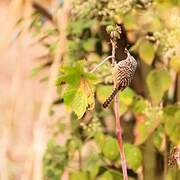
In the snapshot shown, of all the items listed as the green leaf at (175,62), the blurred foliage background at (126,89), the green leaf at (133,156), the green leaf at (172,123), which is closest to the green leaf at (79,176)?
the blurred foliage background at (126,89)

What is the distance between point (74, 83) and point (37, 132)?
10cm

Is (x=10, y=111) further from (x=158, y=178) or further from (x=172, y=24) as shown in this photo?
(x=158, y=178)

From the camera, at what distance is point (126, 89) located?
1.64 m

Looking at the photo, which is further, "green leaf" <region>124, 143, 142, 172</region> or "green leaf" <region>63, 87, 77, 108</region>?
"green leaf" <region>124, 143, 142, 172</region>

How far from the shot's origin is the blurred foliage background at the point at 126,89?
63.6 inches

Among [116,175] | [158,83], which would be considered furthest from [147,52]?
[116,175]

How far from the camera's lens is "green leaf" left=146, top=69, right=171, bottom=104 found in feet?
5.43

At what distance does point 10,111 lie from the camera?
1.21m

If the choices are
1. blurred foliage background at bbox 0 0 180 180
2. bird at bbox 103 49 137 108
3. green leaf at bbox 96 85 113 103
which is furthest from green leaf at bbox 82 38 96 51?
bird at bbox 103 49 137 108

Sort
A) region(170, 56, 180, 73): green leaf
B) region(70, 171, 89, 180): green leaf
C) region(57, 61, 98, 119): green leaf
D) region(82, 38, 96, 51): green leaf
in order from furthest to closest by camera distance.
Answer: region(82, 38, 96, 51): green leaf
region(70, 171, 89, 180): green leaf
region(170, 56, 180, 73): green leaf
region(57, 61, 98, 119): green leaf

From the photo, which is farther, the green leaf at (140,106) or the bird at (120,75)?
the green leaf at (140,106)

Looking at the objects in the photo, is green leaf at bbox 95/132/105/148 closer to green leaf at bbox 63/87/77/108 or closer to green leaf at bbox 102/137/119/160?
green leaf at bbox 102/137/119/160

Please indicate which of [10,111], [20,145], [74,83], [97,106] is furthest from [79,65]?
[20,145]

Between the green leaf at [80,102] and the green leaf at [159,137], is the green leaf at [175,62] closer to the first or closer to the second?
the green leaf at [159,137]
